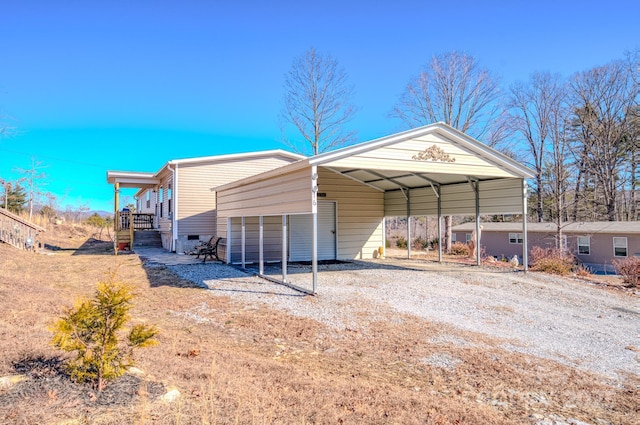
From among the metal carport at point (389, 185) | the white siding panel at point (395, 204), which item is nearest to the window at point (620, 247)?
the metal carport at point (389, 185)

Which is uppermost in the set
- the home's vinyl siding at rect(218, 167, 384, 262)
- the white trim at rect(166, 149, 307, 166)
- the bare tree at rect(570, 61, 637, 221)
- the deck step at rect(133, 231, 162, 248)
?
the bare tree at rect(570, 61, 637, 221)

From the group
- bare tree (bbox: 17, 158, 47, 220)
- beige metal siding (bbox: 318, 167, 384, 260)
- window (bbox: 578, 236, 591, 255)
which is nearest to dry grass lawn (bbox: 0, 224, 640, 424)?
beige metal siding (bbox: 318, 167, 384, 260)

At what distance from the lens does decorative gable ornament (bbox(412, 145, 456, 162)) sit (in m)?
8.52

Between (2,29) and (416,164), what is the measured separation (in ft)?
52.7

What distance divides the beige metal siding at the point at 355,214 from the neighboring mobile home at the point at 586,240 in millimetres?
9952

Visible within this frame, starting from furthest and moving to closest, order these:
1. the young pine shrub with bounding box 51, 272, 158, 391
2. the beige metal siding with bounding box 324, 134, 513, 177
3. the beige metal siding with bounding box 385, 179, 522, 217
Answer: the beige metal siding with bounding box 385, 179, 522, 217 < the beige metal siding with bounding box 324, 134, 513, 177 < the young pine shrub with bounding box 51, 272, 158, 391

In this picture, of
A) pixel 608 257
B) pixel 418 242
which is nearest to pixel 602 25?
pixel 608 257

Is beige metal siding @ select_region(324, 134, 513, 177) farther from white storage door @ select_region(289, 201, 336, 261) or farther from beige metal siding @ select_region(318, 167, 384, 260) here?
white storage door @ select_region(289, 201, 336, 261)

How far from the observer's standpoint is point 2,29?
14008mm

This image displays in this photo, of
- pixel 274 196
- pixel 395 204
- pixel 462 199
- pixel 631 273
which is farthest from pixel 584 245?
pixel 274 196

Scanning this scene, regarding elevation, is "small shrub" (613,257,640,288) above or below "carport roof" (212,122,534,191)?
below

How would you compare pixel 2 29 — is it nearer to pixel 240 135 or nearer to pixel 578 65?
pixel 240 135

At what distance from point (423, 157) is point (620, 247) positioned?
17.9 metres

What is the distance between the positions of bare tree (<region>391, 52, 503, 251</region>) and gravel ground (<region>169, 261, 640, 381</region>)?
12.1 meters
